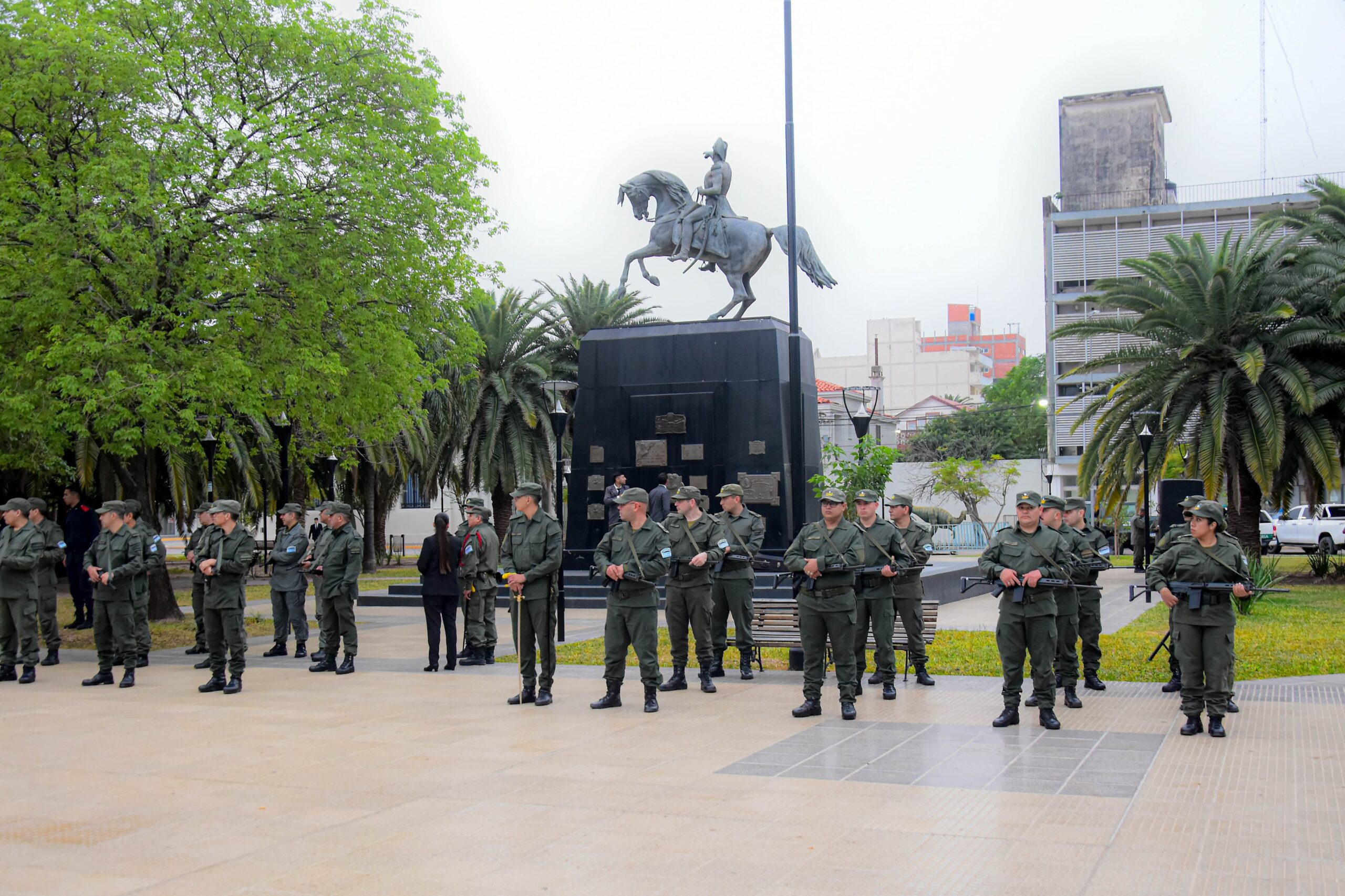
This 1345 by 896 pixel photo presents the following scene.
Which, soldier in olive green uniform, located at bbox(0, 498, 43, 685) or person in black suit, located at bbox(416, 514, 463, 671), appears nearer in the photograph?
soldier in olive green uniform, located at bbox(0, 498, 43, 685)

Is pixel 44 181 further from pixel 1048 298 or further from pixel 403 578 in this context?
pixel 1048 298

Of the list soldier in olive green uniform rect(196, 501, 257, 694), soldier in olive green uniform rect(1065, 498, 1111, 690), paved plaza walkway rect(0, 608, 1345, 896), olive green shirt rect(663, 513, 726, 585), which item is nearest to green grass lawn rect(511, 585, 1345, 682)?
soldier in olive green uniform rect(1065, 498, 1111, 690)

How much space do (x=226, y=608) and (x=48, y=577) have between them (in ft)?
12.4

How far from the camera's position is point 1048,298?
183 feet

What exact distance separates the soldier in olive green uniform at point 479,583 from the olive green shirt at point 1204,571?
7.11 m

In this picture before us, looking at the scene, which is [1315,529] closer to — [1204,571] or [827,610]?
[1204,571]

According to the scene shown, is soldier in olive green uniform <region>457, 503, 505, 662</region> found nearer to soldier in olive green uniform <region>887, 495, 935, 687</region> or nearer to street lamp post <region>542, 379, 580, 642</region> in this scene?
street lamp post <region>542, 379, 580, 642</region>

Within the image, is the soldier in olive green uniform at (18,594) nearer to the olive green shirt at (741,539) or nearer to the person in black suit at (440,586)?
the person in black suit at (440,586)

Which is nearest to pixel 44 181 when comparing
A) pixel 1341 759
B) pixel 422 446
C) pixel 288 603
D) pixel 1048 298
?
pixel 288 603

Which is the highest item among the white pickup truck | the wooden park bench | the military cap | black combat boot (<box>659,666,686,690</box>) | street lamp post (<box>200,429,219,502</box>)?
street lamp post (<box>200,429,219,502</box>)

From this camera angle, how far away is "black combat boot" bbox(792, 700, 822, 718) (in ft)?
32.0

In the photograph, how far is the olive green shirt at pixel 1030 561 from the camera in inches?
367

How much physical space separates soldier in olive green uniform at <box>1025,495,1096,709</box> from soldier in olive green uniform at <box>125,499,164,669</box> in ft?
29.4

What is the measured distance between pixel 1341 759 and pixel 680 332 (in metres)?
13.9
